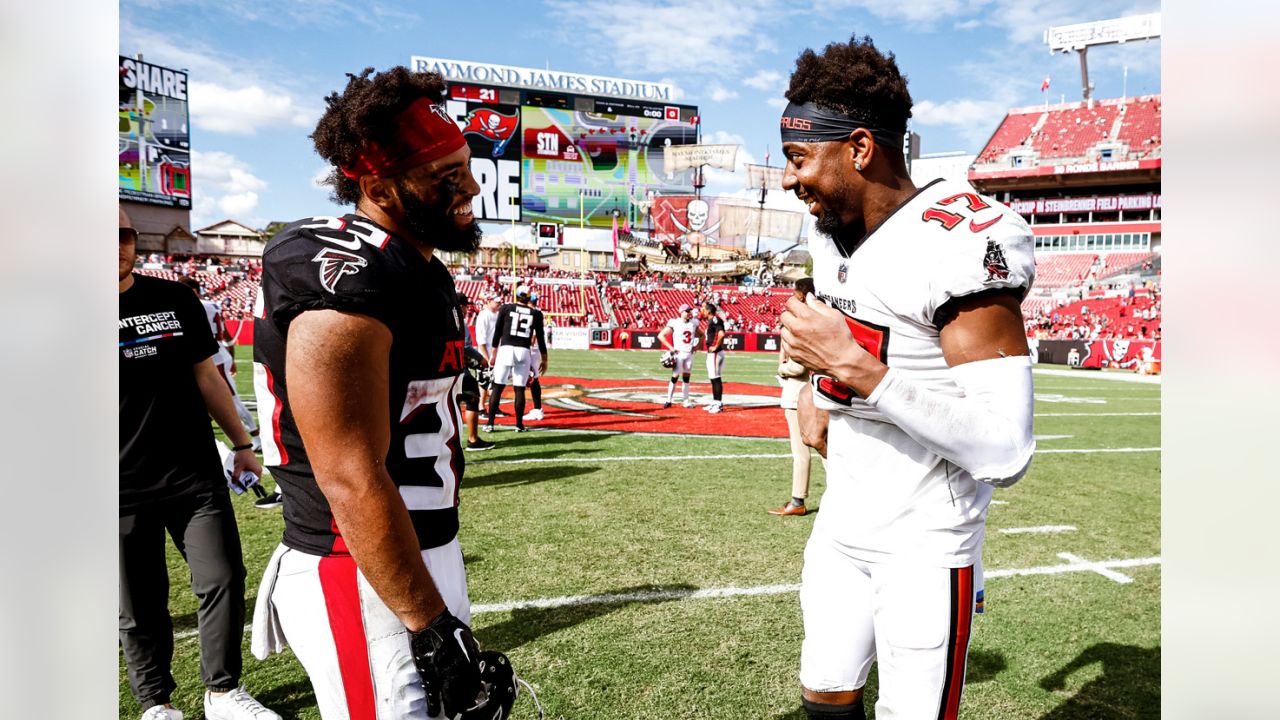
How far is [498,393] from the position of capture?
11211 mm

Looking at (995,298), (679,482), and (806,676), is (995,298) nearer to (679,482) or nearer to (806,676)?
(806,676)

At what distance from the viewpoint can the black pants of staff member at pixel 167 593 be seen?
315 centimetres

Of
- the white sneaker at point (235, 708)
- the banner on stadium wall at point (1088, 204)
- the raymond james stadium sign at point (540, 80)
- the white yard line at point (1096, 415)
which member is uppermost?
the raymond james stadium sign at point (540, 80)

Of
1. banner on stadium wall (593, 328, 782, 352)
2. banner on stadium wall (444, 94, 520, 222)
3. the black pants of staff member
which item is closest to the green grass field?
the black pants of staff member

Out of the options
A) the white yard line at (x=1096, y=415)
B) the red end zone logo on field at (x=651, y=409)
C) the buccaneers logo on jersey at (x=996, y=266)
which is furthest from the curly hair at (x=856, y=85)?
the white yard line at (x=1096, y=415)

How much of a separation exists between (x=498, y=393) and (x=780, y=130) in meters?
9.47

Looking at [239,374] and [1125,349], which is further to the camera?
[1125,349]

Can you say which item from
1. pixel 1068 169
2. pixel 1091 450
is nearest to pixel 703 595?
pixel 1091 450

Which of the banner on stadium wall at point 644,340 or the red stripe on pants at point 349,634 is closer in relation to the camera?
the red stripe on pants at point 349,634

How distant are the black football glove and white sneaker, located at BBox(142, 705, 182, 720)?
2.31 metres

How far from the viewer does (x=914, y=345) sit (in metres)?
1.94

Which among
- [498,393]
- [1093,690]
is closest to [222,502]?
[1093,690]

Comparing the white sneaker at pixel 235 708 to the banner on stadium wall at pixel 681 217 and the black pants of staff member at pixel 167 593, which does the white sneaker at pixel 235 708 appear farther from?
the banner on stadium wall at pixel 681 217

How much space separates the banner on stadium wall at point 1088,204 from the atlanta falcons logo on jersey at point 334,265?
6678 cm
